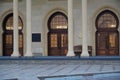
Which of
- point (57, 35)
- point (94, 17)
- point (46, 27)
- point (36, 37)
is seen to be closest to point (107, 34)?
point (94, 17)

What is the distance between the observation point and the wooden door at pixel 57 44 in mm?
28891

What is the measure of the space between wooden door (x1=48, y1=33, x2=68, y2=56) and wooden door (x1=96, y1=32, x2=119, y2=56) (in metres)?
2.99

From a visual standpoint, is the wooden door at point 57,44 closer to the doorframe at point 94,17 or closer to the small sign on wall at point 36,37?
the small sign on wall at point 36,37

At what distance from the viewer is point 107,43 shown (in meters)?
28.2

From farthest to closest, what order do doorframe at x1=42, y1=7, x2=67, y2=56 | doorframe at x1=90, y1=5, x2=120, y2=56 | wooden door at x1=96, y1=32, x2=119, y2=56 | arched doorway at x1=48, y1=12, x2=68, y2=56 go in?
arched doorway at x1=48, y1=12, x2=68, y2=56, doorframe at x1=42, y1=7, x2=67, y2=56, wooden door at x1=96, y1=32, x2=119, y2=56, doorframe at x1=90, y1=5, x2=120, y2=56

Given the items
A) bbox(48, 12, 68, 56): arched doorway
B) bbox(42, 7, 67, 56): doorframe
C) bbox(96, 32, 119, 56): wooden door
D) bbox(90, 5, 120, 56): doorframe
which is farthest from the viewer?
bbox(48, 12, 68, 56): arched doorway

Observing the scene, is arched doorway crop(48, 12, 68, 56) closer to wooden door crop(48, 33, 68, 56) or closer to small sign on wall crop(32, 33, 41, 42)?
wooden door crop(48, 33, 68, 56)

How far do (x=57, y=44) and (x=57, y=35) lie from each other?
Result: 0.82 metres

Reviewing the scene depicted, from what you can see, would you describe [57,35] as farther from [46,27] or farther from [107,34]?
[107,34]

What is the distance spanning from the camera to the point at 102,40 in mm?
28219

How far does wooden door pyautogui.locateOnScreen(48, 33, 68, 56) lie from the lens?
94.8 ft

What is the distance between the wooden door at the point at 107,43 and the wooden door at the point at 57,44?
2.99 metres

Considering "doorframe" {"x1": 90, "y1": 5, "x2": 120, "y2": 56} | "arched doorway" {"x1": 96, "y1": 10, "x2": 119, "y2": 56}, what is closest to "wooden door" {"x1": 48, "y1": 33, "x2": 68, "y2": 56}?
"doorframe" {"x1": 90, "y1": 5, "x2": 120, "y2": 56}

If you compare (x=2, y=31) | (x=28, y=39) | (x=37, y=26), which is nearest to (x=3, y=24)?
(x=2, y=31)
